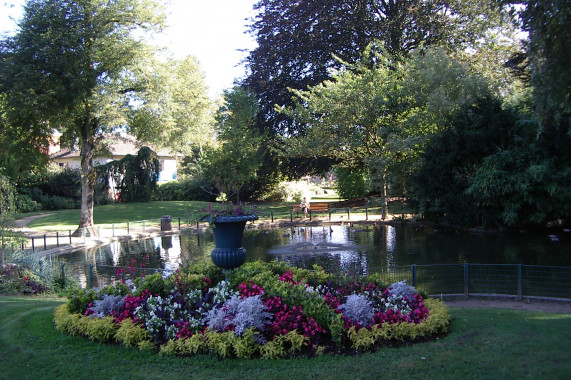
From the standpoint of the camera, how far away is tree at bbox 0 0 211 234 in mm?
21469

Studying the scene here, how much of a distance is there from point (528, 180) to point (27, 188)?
3884 cm

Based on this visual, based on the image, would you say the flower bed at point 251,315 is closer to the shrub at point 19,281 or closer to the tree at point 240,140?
the shrub at point 19,281

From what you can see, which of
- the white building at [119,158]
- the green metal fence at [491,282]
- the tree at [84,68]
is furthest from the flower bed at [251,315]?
the white building at [119,158]

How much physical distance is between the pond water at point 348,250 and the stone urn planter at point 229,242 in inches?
179

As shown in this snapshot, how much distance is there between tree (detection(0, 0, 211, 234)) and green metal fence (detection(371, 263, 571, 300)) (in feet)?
54.3

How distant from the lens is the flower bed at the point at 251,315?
629cm

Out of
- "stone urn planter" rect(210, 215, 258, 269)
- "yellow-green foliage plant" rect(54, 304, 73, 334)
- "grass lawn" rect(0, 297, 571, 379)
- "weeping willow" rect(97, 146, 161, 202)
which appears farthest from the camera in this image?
"weeping willow" rect(97, 146, 161, 202)

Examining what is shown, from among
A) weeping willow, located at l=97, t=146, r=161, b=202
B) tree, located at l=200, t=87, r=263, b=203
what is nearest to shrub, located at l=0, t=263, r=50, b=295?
tree, located at l=200, t=87, r=263, b=203

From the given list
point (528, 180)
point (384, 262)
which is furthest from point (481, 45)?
point (384, 262)

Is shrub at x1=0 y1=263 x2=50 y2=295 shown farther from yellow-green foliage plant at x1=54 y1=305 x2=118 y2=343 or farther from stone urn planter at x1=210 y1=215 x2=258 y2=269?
stone urn planter at x1=210 y1=215 x2=258 y2=269

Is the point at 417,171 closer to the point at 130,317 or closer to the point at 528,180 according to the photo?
the point at 528,180

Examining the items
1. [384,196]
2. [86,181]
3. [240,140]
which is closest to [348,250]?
[384,196]

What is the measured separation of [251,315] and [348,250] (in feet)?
39.8

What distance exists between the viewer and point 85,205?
82.6 feet
